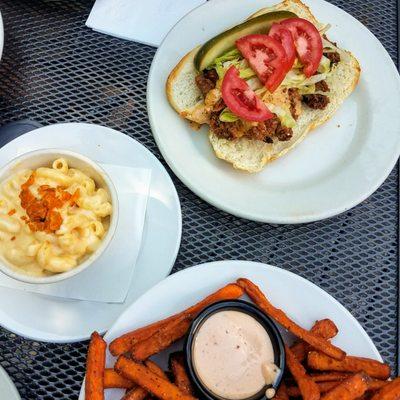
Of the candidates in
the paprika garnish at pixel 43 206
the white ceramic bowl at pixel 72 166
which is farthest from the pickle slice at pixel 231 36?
the paprika garnish at pixel 43 206

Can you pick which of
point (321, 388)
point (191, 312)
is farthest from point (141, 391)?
point (321, 388)

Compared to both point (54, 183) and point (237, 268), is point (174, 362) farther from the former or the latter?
point (54, 183)

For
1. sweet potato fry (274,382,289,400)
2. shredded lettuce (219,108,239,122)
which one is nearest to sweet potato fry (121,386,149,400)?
sweet potato fry (274,382,289,400)

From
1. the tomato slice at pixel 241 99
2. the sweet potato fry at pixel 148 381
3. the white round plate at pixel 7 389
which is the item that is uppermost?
the tomato slice at pixel 241 99

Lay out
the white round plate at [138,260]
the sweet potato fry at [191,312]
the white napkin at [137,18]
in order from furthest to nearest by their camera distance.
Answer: the white napkin at [137,18] < the white round plate at [138,260] < the sweet potato fry at [191,312]

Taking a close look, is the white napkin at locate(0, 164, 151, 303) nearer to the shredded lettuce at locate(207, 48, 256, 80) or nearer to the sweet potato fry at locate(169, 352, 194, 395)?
the sweet potato fry at locate(169, 352, 194, 395)

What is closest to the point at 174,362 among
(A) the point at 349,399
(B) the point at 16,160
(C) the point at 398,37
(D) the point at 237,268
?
(D) the point at 237,268

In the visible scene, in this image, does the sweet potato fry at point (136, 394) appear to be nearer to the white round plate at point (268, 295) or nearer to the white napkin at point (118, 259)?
the white round plate at point (268, 295)
